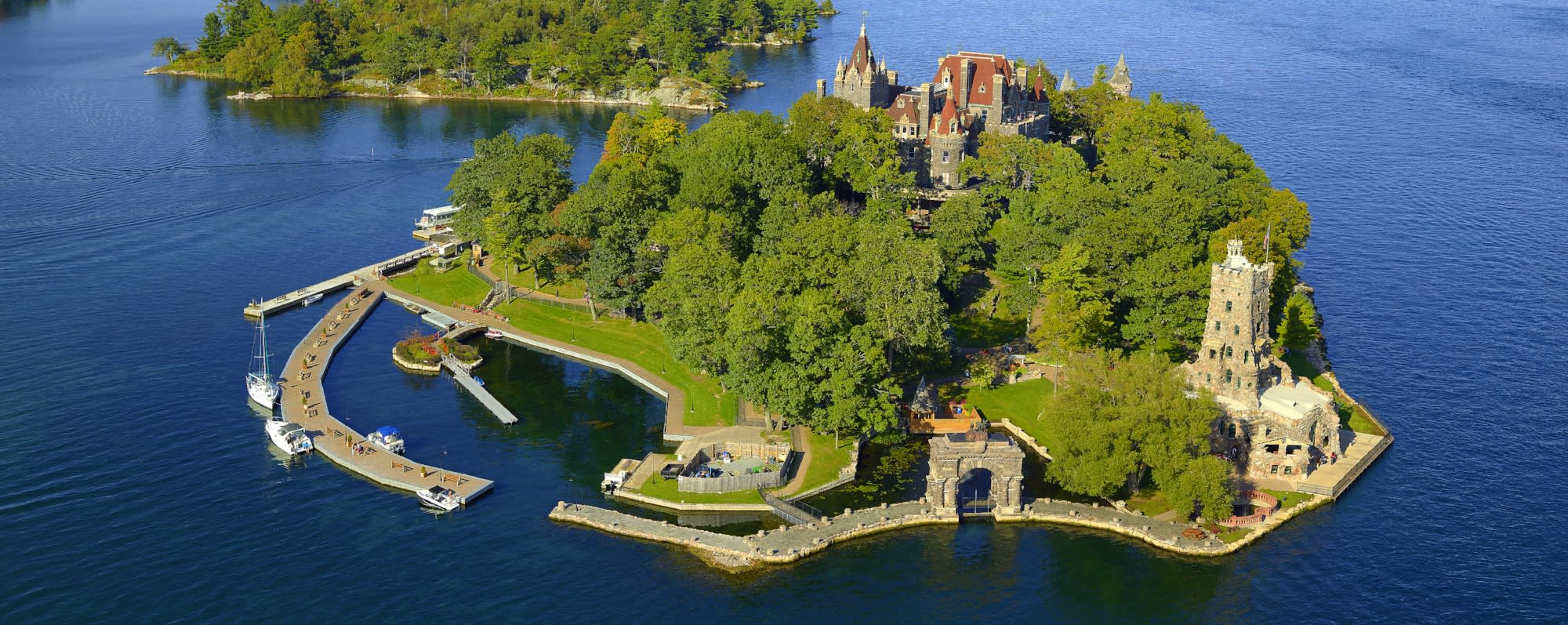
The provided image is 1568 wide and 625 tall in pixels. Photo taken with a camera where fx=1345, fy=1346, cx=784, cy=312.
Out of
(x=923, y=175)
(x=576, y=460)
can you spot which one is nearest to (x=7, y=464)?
(x=576, y=460)

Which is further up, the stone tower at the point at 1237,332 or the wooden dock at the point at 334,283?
the stone tower at the point at 1237,332

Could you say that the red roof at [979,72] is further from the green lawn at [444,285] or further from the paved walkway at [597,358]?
the paved walkway at [597,358]

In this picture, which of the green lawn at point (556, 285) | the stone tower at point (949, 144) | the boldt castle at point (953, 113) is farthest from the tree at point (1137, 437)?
the stone tower at point (949, 144)

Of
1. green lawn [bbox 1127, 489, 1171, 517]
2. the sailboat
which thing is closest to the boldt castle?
green lawn [bbox 1127, 489, 1171, 517]

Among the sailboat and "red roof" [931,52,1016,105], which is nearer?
the sailboat

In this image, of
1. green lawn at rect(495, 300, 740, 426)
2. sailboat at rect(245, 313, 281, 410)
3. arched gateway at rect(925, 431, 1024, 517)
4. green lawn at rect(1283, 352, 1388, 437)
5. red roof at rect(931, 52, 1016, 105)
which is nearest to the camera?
arched gateway at rect(925, 431, 1024, 517)

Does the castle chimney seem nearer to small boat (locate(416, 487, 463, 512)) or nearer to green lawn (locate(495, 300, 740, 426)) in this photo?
green lawn (locate(495, 300, 740, 426))

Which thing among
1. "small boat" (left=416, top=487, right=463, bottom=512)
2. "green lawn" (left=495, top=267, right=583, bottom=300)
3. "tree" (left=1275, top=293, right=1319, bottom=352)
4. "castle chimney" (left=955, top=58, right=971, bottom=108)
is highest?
"castle chimney" (left=955, top=58, right=971, bottom=108)
